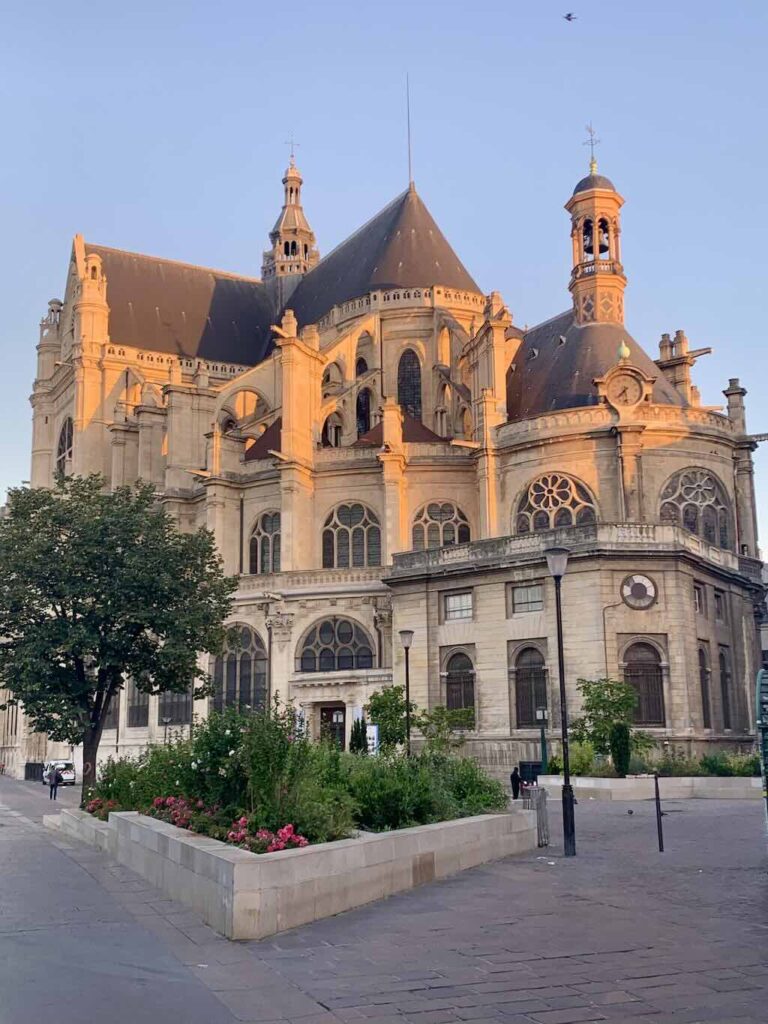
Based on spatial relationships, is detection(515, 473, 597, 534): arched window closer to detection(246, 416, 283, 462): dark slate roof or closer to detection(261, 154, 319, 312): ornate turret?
detection(246, 416, 283, 462): dark slate roof

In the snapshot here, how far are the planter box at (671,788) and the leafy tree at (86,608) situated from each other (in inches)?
447

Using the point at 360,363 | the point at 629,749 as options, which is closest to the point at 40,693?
the point at 629,749

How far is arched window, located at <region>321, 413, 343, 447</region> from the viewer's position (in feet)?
183

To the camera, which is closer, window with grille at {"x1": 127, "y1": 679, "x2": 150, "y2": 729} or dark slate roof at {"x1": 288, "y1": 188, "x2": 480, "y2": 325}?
window with grille at {"x1": 127, "y1": 679, "x2": 150, "y2": 729}

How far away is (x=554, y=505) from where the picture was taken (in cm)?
4288

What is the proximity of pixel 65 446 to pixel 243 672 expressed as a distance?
28.6 meters

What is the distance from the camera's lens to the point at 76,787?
46.7 meters

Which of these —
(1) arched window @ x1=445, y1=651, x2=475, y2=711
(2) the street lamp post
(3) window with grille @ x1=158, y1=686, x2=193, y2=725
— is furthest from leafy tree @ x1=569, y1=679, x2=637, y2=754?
(3) window with grille @ x1=158, y1=686, x2=193, y2=725

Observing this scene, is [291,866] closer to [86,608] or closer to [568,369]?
[86,608]

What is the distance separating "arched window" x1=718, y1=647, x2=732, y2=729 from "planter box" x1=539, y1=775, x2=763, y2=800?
29.7 ft

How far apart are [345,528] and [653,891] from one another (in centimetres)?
3643

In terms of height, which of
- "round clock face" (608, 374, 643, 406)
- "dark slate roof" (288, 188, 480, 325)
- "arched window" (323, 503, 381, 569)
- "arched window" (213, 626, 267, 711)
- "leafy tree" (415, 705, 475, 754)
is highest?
"dark slate roof" (288, 188, 480, 325)

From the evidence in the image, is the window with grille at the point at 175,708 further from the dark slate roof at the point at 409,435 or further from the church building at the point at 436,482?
the dark slate roof at the point at 409,435

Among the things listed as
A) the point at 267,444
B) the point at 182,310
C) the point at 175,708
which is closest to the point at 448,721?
the point at 175,708
